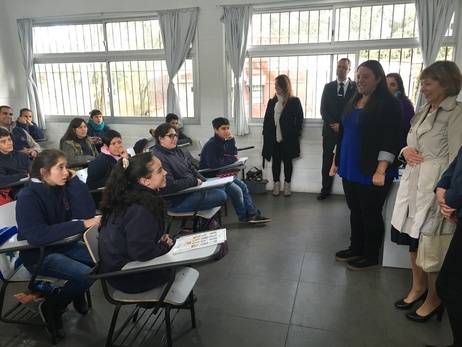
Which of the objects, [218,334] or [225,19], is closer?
[218,334]

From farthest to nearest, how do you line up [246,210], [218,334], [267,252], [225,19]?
[225,19]
[246,210]
[267,252]
[218,334]

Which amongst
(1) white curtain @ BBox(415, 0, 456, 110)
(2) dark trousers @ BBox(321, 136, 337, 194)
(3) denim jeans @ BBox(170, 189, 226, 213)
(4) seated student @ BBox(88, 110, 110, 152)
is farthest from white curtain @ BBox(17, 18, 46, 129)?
(1) white curtain @ BBox(415, 0, 456, 110)

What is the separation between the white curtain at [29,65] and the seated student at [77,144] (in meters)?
1.98

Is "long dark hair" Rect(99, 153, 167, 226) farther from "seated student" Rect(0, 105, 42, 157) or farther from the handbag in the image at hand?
"seated student" Rect(0, 105, 42, 157)

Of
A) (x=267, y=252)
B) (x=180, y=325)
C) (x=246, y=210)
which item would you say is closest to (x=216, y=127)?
(x=246, y=210)

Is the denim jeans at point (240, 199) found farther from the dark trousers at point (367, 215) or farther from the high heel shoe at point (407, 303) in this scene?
the high heel shoe at point (407, 303)

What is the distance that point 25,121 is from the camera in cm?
504

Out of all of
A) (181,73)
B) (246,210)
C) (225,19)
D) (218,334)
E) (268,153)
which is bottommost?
(218,334)

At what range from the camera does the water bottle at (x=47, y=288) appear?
192 centimetres

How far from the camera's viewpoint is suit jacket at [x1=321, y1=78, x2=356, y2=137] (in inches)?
164

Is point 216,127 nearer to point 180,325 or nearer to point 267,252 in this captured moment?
point 267,252

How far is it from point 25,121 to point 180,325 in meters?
4.29

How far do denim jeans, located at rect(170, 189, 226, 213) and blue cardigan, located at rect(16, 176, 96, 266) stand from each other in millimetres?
778

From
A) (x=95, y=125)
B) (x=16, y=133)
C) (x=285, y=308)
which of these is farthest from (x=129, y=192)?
(x=16, y=133)
